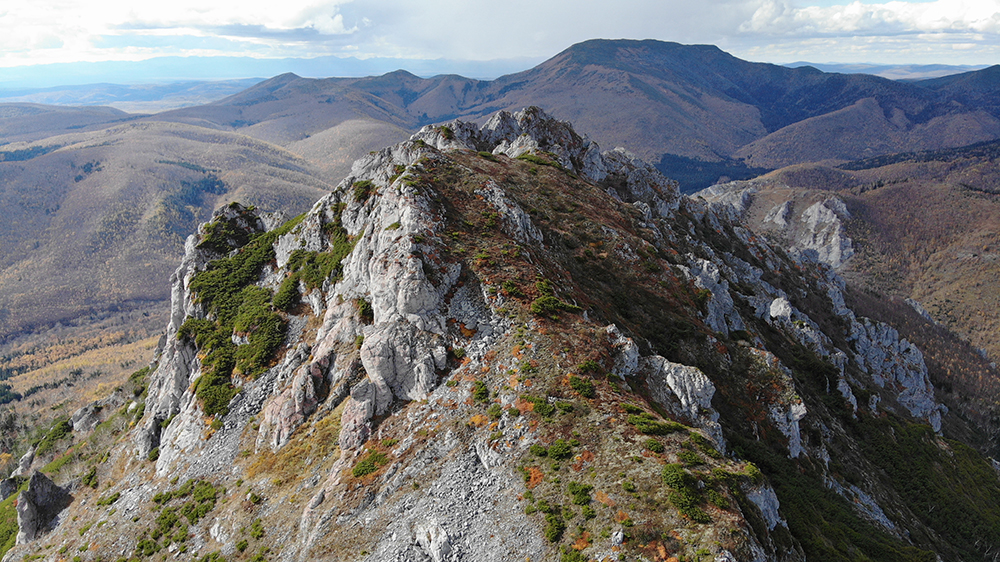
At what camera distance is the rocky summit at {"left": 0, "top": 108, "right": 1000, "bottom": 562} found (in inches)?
914

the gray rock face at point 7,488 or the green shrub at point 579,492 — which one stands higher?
the green shrub at point 579,492

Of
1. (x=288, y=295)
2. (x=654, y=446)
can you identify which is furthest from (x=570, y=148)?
(x=654, y=446)

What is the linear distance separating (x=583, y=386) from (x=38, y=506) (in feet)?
169

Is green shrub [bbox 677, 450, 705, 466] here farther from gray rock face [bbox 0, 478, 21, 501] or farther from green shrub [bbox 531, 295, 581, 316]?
gray rock face [bbox 0, 478, 21, 501]

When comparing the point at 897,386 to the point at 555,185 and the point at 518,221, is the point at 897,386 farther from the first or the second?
the point at 518,221

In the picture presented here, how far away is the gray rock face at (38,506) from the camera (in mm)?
41562

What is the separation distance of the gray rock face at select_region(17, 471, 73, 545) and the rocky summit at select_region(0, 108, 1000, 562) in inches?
9.1

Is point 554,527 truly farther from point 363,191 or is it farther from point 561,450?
point 363,191

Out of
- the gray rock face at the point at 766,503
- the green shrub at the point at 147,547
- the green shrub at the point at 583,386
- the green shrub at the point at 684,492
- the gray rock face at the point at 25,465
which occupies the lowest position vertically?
the gray rock face at the point at 25,465

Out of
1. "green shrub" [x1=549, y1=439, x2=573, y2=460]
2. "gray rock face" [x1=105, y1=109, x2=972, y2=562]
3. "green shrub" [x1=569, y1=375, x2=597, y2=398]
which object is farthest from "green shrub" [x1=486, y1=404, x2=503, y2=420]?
"green shrub" [x1=569, y1=375, x2=597, y2=398]

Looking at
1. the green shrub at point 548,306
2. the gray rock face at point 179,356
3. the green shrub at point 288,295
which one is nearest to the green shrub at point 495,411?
the green shrub at point 548,306

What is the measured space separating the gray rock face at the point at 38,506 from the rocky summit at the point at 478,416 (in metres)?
0.23

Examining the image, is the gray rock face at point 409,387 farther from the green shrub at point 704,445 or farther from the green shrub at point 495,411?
the green shrub at point 704,445

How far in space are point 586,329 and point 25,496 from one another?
168ft
